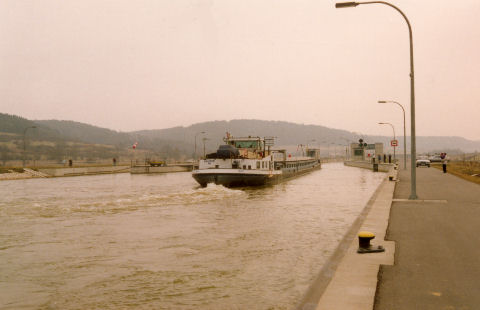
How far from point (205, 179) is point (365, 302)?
33470 millimetres

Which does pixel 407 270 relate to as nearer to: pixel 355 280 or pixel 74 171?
pixel 355 280

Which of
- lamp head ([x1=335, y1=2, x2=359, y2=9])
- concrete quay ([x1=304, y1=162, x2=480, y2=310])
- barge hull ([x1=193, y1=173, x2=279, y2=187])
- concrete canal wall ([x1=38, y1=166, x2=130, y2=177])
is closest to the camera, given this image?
concrete quay ([x1=304, y1=162, x2=480, y2=310])

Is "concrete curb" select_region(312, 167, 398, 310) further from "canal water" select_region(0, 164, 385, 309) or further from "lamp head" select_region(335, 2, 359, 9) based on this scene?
"lamp head" select_region(335, 2, 359, 9)

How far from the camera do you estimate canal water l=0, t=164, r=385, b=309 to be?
356 inches

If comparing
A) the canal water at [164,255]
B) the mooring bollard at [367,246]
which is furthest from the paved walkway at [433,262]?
the canal water at [164,255]

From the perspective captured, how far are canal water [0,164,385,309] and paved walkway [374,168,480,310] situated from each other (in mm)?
2108

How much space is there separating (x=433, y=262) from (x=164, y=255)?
7.70 m

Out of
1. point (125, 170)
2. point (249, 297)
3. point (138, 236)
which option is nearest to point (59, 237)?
point (138, 236)

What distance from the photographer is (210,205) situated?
2616 centimetres

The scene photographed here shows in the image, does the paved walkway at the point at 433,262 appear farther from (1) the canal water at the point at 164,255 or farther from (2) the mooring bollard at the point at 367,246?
(1) the canal water at the point at 164,255

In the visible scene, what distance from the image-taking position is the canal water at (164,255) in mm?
9031

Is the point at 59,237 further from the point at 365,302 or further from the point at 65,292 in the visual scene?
the point at 365,302

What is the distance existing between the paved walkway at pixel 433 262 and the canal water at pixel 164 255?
6.92ft

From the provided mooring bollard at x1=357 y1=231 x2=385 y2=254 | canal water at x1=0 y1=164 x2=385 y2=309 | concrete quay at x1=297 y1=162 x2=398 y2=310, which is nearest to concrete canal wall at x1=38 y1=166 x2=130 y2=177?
canal water at x1=0 y1=164 x2=385 y2=309
